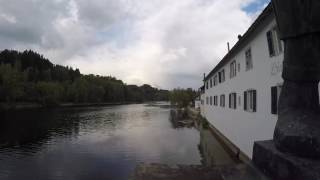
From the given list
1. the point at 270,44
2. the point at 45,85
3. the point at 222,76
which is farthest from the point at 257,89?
the point at 45,85

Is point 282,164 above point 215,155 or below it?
above

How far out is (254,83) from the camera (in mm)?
13250

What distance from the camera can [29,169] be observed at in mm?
18406

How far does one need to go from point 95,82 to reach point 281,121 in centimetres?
14896

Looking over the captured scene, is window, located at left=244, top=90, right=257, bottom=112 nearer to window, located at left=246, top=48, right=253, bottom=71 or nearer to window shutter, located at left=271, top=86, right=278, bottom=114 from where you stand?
window, located at left=246, top=48, right=253, bottom=71

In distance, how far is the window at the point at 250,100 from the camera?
1333cm

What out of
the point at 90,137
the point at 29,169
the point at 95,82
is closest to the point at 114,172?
the point at 29,169

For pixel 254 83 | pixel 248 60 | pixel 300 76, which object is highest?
pixel 248 60

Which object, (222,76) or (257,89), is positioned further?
(222,76)

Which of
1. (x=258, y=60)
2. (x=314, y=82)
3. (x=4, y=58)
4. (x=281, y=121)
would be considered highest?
(x=4, y=58)

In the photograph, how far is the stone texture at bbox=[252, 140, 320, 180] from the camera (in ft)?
9.82

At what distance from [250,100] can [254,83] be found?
50.8 inches

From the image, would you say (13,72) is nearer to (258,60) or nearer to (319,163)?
Result: (258,60)

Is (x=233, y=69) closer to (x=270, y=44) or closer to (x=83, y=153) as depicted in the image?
(x=270, y=44)
